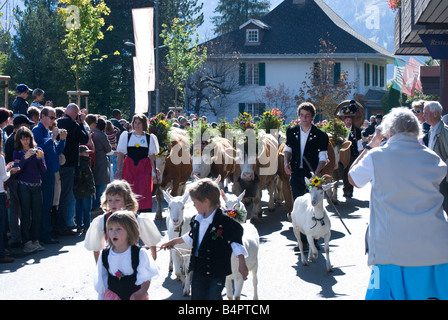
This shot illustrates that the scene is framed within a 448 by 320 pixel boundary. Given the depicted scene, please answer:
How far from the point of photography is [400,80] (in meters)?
24.8

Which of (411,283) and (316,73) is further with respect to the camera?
(316,73)

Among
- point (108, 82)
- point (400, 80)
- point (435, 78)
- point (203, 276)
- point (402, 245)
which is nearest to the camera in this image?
point (402, 245)

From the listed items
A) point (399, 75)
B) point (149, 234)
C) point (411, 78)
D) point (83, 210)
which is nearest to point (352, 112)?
point (411, 78)

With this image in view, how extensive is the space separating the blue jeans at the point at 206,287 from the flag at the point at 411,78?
59.1 feet

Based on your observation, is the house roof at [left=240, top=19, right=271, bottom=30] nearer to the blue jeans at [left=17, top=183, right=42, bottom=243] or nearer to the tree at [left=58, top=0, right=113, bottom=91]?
the tree at [left=58, top=0, right=113, bottom=91]

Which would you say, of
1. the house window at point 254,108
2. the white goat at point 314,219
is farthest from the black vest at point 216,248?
the house window at point 254,108

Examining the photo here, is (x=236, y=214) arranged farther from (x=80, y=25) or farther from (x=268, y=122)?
(x=80, y=25)

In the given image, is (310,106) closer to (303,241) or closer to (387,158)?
(303,241)

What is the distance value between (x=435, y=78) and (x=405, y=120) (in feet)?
55.7

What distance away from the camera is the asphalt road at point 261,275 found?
827 centimetres

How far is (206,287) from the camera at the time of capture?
5.84 m

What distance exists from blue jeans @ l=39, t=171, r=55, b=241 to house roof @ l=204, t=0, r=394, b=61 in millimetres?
41952

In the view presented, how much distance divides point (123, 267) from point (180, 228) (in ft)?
10.3
